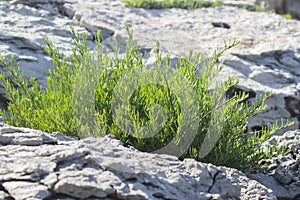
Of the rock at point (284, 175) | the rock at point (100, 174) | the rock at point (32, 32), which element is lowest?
the rock at point (284, 175)

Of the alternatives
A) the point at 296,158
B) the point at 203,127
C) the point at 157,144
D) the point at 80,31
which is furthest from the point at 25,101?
the point at 80,31

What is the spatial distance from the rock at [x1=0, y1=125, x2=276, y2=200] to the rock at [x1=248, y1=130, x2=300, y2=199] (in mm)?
755

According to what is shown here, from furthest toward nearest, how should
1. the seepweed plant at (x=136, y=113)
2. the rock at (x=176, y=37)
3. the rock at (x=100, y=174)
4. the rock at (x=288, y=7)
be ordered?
the rock at (x=288, y=7) → the rock at (x=176, y=37) → the seepweed plant at (x=136, y=113) → the rock at (x=100, y=174)

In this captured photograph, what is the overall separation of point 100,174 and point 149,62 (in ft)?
11.3

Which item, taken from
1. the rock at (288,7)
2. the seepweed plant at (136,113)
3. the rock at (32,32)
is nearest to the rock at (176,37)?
the rock at (32,32)

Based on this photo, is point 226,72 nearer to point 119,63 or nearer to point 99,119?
point 119,63

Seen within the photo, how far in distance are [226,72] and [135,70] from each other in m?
2.77

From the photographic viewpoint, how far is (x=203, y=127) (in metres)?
4.44

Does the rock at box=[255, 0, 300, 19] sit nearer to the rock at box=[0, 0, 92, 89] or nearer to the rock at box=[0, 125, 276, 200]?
the rock at box=[0, 0, 92, 89]

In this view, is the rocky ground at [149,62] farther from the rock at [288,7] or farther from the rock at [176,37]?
the rock at [288,7]

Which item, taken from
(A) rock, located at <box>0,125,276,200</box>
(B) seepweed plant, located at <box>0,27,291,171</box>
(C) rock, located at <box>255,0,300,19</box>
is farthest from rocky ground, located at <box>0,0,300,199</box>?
(C) rock, located at <box>255,0,300,19</box>

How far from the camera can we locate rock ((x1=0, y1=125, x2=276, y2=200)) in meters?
3.25

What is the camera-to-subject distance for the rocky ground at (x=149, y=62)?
3.36 m

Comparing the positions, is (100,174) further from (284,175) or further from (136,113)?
(284,175)
